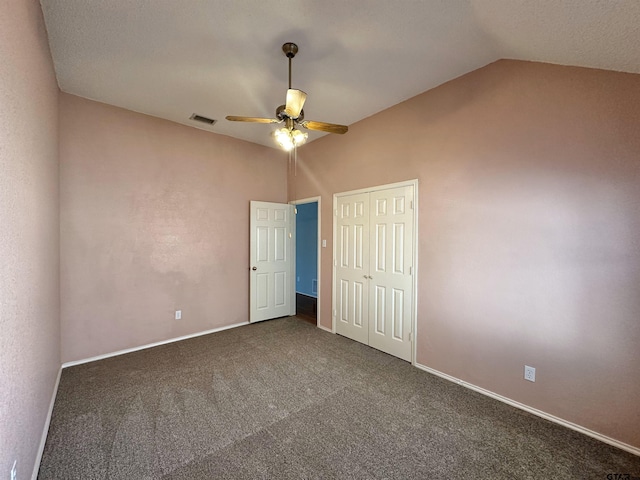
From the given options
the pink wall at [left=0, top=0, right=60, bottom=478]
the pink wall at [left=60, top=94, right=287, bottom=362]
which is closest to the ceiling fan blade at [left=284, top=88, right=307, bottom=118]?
the pink wall at [left=0, top=0, right=60, bottom=478]

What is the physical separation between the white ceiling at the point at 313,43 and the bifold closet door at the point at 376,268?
1.31m

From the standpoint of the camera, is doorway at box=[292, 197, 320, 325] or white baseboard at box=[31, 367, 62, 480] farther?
doorway at box=[292, 197, 320, 325]

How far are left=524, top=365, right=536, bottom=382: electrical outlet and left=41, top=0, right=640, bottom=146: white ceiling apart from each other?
228 centimetres

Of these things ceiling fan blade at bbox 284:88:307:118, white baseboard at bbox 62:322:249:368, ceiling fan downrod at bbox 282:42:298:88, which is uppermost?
ceiling fan downrod at bbox 282:42:298:88

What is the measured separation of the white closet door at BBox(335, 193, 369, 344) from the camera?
11.8ft

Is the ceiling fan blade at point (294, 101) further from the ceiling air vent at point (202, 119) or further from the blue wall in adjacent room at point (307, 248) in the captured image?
the blue wall in adjacent room at point (307, 248)

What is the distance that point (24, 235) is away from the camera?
1.50 metres

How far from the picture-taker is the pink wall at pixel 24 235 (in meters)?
1.19

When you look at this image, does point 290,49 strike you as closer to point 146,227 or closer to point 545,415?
point 146,227

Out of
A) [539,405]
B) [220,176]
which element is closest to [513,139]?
[539,405]

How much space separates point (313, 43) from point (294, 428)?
10.00 feet

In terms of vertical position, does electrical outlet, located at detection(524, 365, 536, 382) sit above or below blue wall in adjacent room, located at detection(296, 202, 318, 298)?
below

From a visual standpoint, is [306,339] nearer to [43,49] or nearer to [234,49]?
[234,49]

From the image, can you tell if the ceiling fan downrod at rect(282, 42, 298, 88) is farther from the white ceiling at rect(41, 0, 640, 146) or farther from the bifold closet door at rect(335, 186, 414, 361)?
the bifold closet door at rect(335, 186, 414, 361)
